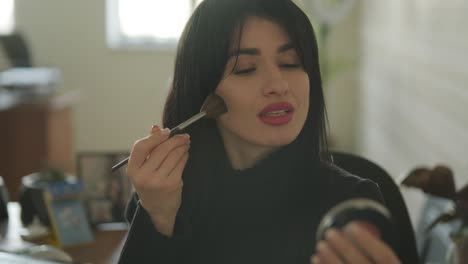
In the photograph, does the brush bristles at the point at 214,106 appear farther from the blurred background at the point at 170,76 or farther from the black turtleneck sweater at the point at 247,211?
the blurred background at the point at 170,76

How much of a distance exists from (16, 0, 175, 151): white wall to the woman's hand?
3.65m

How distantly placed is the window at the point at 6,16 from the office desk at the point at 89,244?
110 inches

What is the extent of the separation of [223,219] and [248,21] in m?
0.25

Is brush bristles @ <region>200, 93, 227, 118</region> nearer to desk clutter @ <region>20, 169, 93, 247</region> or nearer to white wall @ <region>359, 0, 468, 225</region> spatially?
desk clutter @ <region>20, 169, 93, 247</region>

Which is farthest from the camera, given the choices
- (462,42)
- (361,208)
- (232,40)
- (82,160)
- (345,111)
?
(345,111)

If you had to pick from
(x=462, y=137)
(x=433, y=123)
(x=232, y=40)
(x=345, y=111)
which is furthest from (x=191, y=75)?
(x=345, y=111)

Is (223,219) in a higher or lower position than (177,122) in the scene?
lower

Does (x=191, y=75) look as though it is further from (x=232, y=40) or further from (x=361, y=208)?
(x=361, y=208)

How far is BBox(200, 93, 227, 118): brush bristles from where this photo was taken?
76 centimetres

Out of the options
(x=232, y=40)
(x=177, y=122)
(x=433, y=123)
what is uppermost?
(x=232, y=40)

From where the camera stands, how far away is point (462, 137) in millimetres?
1519

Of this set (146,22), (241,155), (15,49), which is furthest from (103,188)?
(146,22)

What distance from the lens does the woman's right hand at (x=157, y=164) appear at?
726mm

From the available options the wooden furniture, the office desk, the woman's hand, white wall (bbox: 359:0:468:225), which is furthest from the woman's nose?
the wooden furniture
